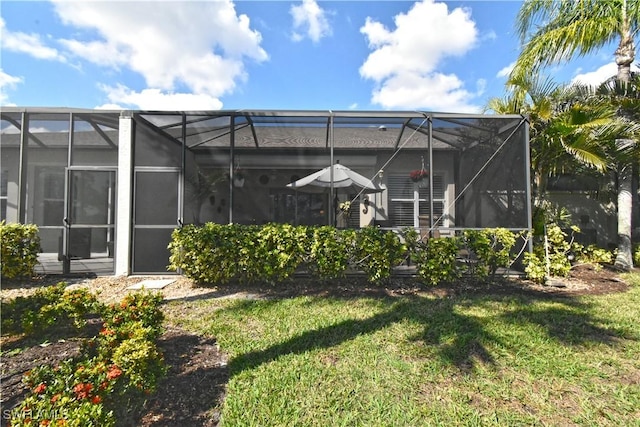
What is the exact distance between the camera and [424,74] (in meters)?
16.2

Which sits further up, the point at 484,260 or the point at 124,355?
the point at 484,260

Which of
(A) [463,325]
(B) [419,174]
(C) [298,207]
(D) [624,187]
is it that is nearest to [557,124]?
(D) [624,187]

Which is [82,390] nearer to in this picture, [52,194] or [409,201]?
[52,194]

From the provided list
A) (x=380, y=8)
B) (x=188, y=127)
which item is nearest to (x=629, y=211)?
(x=380, y=8)

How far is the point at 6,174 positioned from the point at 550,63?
13317mm

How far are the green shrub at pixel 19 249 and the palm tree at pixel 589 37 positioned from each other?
38.4 feet

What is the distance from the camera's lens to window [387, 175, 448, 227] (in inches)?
403

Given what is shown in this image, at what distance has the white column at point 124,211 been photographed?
6.31 m

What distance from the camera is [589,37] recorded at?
6.54 meters

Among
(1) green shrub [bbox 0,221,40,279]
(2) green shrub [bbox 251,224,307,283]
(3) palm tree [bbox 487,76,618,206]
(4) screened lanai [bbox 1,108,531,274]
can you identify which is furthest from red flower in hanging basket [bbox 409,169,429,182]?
(1) green shrub [bbox 0,221,40,279]

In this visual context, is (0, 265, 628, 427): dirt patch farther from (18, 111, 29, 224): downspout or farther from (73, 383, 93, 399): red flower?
(18, 111, 29, 224): downspout

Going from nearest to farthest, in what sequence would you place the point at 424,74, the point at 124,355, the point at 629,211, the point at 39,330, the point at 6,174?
the point at 124,355 → the point at 39,330 → the point at 6,174 → the point at 629,211 → the point at 424,74

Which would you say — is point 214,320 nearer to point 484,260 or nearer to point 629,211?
point 484,260

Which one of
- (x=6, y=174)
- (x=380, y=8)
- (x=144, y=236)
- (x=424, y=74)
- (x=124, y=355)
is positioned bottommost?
(x=124, y=355)
